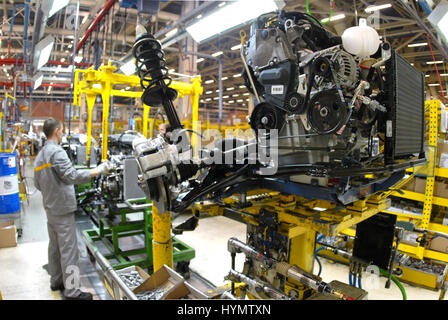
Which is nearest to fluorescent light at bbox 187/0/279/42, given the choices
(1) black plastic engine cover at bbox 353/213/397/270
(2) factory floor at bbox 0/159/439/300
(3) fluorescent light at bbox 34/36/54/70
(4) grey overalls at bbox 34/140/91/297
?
(1) black plastic engine cover at bbox 353/213/397/270

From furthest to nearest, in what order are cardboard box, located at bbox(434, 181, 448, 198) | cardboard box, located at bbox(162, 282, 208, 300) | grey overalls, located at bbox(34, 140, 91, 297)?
cardboard box, located at bbox(434, 181, 448, 198)
grey overalls, located at bbox(34, 140, 91, 297)
cardboard box, located at bbox(162, 282, 208, 300)

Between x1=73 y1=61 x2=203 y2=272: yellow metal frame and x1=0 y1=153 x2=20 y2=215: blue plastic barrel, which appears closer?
x1=73 y1=61 x2=203 y2=272: yellow metal frame

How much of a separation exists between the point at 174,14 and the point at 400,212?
779cm

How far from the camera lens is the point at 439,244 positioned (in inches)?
133

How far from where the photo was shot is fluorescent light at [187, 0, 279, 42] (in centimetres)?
336

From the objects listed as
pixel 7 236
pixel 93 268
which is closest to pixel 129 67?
pixel 7 236

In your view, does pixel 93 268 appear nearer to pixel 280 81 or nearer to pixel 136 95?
pixel 136 95

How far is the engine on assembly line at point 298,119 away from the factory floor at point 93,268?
6.59 feet

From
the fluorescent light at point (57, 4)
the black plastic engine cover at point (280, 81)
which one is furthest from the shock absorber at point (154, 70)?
the fluorescent light at point (57, 4)

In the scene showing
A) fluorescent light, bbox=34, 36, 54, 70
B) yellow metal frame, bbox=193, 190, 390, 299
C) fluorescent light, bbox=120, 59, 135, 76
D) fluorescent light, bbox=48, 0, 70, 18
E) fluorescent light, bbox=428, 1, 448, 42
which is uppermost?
fluorescent light, bbox=34, 36, 54, 70

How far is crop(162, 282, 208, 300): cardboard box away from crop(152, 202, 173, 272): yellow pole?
0.46m

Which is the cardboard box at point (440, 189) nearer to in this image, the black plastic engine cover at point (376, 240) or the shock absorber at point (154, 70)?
the black plastic engine cover at point (376, 240)

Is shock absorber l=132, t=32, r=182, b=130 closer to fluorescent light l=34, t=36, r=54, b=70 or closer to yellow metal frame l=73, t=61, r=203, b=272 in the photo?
yellow metal frame l=73, t=61, r=203, b=272

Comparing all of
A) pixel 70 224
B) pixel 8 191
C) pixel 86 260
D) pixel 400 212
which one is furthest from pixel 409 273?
pixel 8 191
